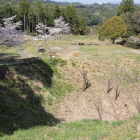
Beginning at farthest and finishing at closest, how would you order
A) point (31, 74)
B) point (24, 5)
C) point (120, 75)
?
point (24, 5), point (120, 75), point (31, 74)

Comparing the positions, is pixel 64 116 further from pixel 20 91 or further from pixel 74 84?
pixel 74 84

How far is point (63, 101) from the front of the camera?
683 inches

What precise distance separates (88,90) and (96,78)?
7.92ft

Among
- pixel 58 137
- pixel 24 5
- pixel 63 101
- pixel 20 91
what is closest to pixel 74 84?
pixel 63 101

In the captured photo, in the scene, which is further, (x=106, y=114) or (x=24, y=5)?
(x=24, y=5)

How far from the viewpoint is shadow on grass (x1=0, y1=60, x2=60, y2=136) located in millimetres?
11789

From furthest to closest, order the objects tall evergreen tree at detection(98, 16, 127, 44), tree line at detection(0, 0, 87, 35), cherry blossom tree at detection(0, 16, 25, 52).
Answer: tree line at detection(0, 0, 87, 35), tall evergreen tree at detection(98, 16, 127, 44), cherry blossom tree at detection(0, 16, 25, 52)

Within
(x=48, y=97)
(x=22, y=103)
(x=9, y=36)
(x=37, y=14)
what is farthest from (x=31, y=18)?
(x=22, y=103)

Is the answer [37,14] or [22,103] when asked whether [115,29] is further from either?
[22,103]

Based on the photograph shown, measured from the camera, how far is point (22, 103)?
14758mm

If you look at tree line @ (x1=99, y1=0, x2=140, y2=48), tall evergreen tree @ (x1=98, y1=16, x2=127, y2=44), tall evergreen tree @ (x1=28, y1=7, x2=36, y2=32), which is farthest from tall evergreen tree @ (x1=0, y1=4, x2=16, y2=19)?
tall evergreen tree @ (x1=98, y1=16, x2=127, y2=44)

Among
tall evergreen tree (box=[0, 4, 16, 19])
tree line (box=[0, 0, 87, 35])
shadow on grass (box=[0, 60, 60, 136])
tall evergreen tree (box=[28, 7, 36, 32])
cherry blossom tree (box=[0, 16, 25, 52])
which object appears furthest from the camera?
tree line (box=[0, 0, 87, 35])

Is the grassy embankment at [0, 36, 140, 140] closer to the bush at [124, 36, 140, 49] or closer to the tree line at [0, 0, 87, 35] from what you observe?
the bush at [124, 36, 140, 49]

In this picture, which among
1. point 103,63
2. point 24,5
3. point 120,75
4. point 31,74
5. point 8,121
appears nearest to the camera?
point 8,121
